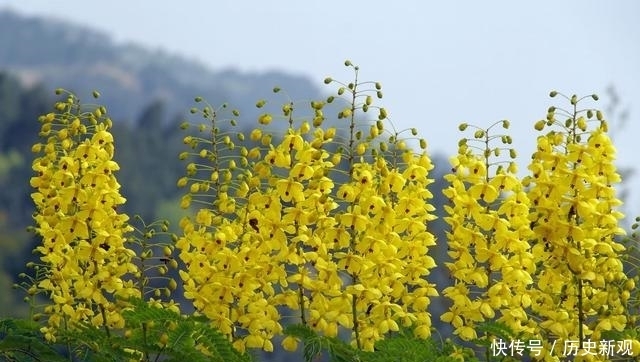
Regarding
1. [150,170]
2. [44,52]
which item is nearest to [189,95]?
[44,52]

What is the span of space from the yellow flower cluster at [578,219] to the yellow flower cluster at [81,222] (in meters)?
1.91

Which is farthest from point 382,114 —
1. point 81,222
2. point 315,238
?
point 81,222

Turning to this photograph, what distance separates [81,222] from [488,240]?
1.89 metres

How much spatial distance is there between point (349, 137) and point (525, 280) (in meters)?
1.05

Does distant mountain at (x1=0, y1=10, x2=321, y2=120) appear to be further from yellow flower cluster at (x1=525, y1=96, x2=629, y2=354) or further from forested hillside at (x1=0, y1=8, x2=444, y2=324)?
yellow flower cluster at (x1=525, y1=96, x2=629, y2=354)

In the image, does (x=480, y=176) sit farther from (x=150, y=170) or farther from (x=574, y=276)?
(x=150, y=170)

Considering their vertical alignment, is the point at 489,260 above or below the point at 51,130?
below

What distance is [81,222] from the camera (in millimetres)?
5875

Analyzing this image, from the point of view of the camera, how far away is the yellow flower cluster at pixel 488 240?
19.2ft

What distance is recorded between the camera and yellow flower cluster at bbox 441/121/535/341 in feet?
19.2

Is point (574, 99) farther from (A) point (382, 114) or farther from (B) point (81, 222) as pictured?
(B) point (81, 222)

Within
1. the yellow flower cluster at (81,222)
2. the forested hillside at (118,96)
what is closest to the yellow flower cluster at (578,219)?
the yellow flower cluster at (81,222)

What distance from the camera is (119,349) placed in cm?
564

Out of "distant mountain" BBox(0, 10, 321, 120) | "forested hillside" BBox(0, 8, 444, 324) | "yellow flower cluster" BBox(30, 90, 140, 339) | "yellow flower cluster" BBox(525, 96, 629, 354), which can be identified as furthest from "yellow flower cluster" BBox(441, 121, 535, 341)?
"distant mountain" BBox(0, 10, 321, 120)
